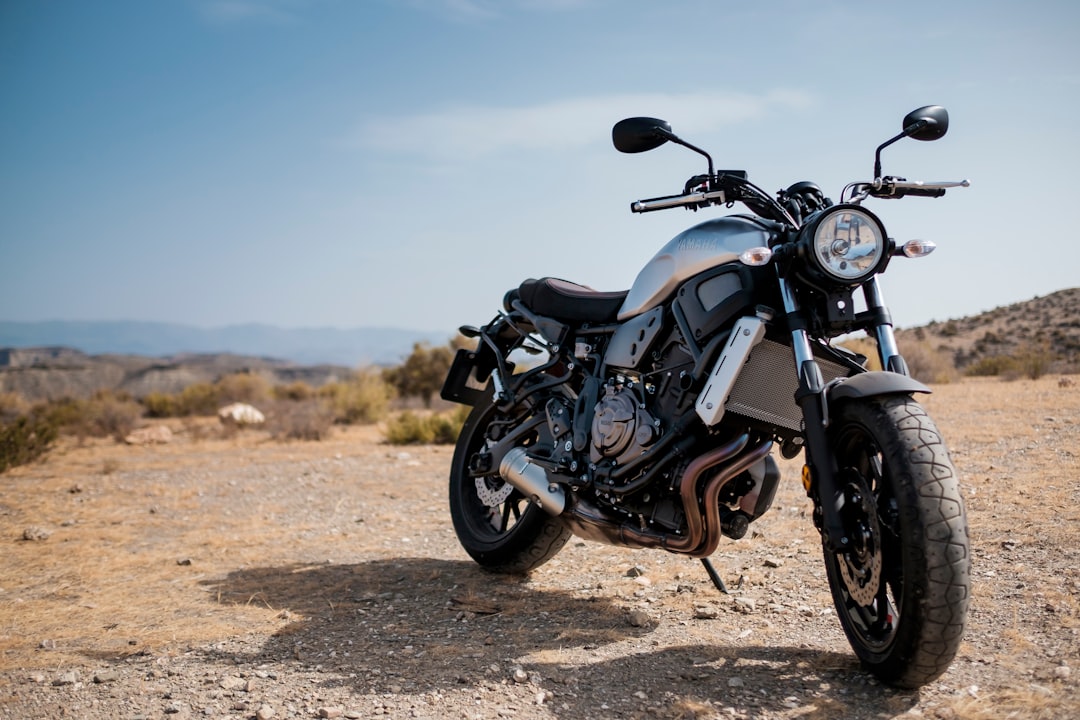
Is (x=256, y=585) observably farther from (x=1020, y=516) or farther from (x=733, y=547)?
(x=1020, y=516)

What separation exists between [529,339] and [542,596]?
1.57 meters

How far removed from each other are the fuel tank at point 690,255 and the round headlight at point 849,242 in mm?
396

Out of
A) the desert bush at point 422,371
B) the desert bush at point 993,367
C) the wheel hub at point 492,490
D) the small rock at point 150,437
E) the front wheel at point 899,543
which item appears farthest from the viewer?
the desert bush at point 422,371

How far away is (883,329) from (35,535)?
6.34m

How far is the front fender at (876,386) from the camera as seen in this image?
307cm

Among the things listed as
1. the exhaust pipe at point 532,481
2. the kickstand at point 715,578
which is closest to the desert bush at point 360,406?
the exhaust pipe at point 532,481

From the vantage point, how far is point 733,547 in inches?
216

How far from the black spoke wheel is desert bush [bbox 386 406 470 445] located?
674 centimetres

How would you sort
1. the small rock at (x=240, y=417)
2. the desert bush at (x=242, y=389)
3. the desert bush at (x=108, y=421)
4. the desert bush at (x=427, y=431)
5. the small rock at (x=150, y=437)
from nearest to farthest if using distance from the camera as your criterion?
the desert bush at (x=427, y=431) → the small rock at (x=150, y=437) → the desert bush at (x=108, y=421) → the small rock at (x=240, y=417) → the desert bush at (x=242, y=389)

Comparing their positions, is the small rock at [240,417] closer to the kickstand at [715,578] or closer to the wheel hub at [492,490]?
the wheel hub at [492,490]

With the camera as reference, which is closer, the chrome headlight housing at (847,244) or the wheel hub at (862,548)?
the wheel hub at (862,548)

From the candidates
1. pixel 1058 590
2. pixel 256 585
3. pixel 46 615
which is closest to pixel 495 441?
pixel 256 585

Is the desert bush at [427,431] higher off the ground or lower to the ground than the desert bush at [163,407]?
higher

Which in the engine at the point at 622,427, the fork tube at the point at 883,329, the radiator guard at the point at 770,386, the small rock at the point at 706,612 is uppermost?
the fork tube at the point at 883,329
